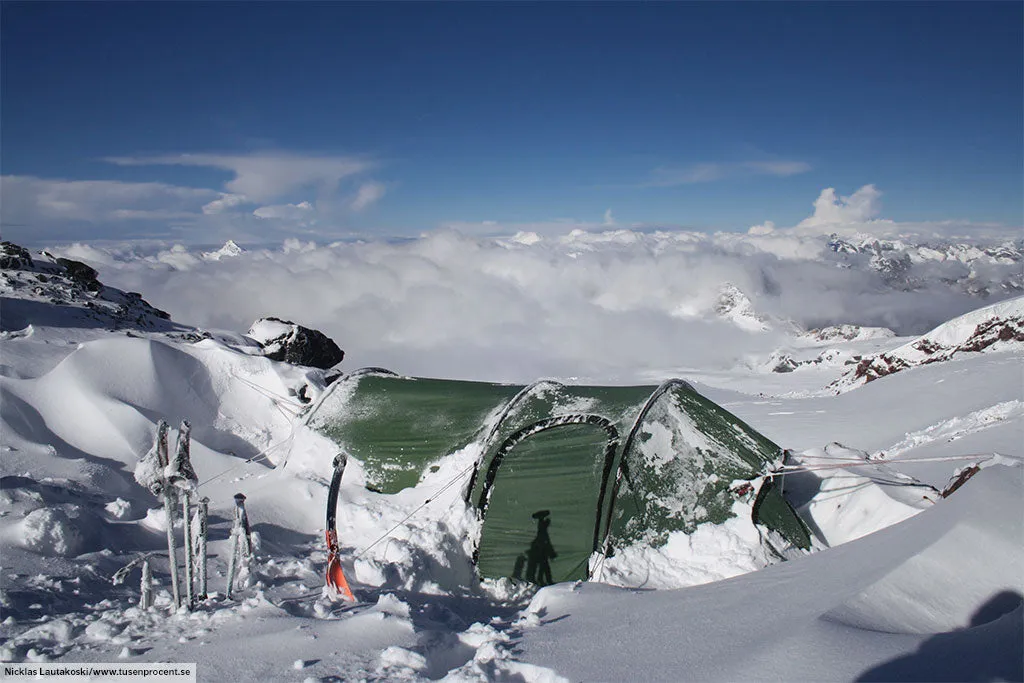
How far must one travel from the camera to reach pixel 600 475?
8.23m

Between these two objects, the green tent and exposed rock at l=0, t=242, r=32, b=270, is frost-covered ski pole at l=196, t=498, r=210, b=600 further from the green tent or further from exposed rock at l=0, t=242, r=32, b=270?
exposed rock at l=0, t=242, r=32, b=270

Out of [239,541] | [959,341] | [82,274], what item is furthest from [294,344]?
[959,341]

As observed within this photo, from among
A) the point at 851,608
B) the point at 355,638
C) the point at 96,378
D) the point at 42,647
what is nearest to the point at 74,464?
the point at 96,378

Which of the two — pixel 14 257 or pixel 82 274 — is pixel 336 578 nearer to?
pixel 14 257

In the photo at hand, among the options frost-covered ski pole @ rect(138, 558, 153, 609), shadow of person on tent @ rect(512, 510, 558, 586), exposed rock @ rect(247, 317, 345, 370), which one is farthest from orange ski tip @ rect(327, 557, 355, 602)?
exposed rock @ rect(247, 317, 345, 370)

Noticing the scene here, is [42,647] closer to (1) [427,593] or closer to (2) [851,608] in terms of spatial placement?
(1) [427,593]

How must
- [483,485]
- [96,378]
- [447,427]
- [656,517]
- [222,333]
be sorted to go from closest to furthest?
[656,517], [483,485], [447,427], [96,378], [222,333]

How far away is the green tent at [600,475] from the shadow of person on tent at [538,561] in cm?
1

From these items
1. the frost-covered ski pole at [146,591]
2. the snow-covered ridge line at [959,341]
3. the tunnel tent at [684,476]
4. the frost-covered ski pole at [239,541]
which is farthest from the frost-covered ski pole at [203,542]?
the snow-covered ridge line at [959,341]

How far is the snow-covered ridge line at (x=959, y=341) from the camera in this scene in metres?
43.9

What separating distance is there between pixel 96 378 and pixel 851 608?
15125mm

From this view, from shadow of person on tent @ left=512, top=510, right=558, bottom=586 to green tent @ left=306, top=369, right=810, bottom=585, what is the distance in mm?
14

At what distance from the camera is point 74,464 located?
403 inches

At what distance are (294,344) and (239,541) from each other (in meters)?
19.5
